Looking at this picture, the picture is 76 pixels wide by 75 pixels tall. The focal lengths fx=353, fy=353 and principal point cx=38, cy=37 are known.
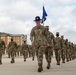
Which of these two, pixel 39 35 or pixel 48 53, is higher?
pixel 39 35

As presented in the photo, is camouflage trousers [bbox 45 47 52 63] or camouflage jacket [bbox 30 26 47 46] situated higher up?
camouflage jacket [bbox 30 26 47 46]

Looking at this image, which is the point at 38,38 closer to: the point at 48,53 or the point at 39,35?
the point at 39,35

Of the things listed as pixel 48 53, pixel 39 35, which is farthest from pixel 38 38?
pixel 48 53

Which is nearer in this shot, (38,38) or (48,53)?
(38,38)

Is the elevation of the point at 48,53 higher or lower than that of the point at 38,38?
lower

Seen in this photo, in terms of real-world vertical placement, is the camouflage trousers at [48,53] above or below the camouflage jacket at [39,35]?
below

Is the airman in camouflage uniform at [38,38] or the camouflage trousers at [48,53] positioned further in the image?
the camouflage trousers at [48,53]

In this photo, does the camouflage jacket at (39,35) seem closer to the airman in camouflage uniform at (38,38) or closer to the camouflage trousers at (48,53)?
the airman in camouflage uniform at (38,38)

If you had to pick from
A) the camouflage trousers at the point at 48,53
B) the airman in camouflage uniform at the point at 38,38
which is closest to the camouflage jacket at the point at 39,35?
the airman in camouflage uniform at the point at 38,38

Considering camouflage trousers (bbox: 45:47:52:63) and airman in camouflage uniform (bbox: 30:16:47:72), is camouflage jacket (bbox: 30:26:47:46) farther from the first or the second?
camouflage trousers (bbox: 45:47:52:63)

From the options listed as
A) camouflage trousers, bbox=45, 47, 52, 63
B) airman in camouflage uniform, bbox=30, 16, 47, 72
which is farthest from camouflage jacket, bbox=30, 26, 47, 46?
camouflage trousers, bbox=45, 47, 52, 63

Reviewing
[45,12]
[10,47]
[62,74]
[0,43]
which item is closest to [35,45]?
[62,74]

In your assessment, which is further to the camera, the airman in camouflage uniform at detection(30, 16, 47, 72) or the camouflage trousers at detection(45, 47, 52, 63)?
the camouflage trousers at detection(45, 47, 52, 63)

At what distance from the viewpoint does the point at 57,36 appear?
21.0 m
